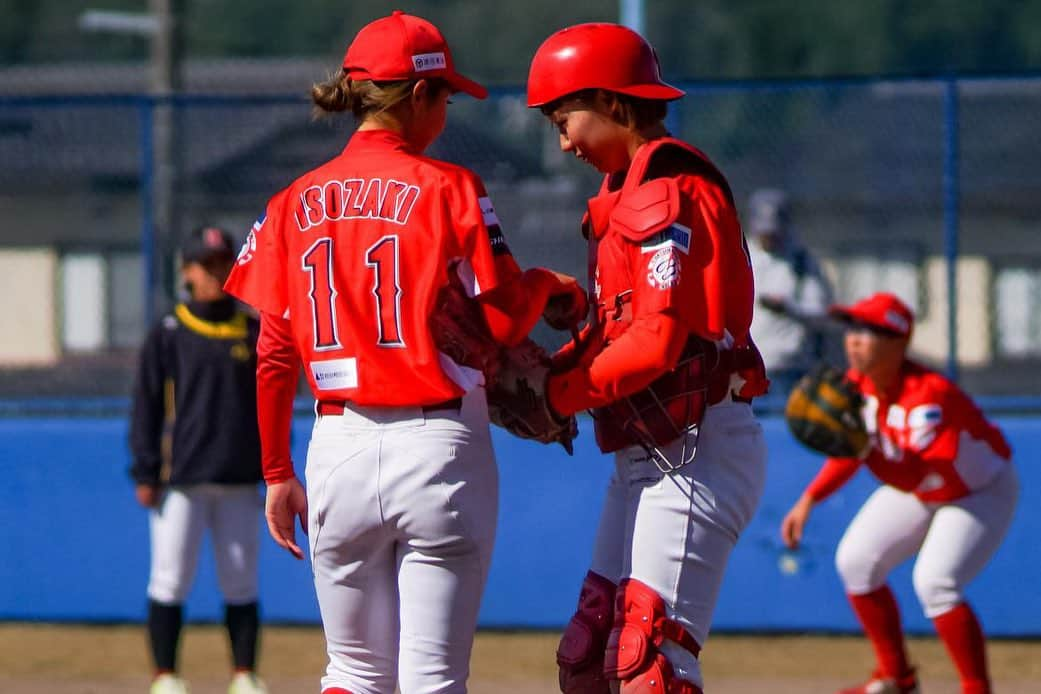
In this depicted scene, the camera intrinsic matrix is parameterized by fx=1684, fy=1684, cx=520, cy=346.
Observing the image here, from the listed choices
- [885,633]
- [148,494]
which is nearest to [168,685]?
[148,494]

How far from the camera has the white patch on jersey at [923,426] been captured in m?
6.31

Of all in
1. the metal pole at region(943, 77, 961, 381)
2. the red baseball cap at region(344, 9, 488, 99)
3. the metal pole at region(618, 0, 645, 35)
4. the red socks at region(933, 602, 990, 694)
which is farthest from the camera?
the metal pole at region(618, 0, 645, 35)

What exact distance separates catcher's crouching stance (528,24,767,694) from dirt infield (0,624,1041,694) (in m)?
3.02

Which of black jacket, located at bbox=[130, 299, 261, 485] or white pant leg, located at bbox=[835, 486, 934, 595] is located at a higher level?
black jacket, located at bbox=[130, 299, 261, 485]

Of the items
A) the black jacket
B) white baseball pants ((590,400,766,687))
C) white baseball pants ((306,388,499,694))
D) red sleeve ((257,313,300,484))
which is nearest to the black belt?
white baseball pants ((306,388,499,694))

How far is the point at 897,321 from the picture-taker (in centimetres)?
641

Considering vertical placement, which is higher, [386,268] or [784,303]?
[386,268]

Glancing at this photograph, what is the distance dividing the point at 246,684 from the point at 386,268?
3.23 meters

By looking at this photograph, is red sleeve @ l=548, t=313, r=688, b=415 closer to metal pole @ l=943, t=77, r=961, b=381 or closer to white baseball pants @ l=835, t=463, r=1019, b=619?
white baseball pants @ l=835, t=463, r=1019, b=619

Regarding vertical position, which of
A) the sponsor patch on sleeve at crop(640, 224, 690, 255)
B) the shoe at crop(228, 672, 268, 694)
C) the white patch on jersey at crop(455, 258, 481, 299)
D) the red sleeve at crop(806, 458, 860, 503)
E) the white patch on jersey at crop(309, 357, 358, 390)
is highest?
the sponsor patch on sleeve at crop(640, 224, 690, 255)

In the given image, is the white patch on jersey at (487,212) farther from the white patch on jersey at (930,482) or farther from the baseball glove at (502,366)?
the white patch on jersey at (930,482)

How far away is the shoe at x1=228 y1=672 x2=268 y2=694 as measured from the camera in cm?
653

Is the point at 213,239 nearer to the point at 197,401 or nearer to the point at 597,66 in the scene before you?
the point at 197,401

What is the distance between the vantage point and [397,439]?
3.80 metres
